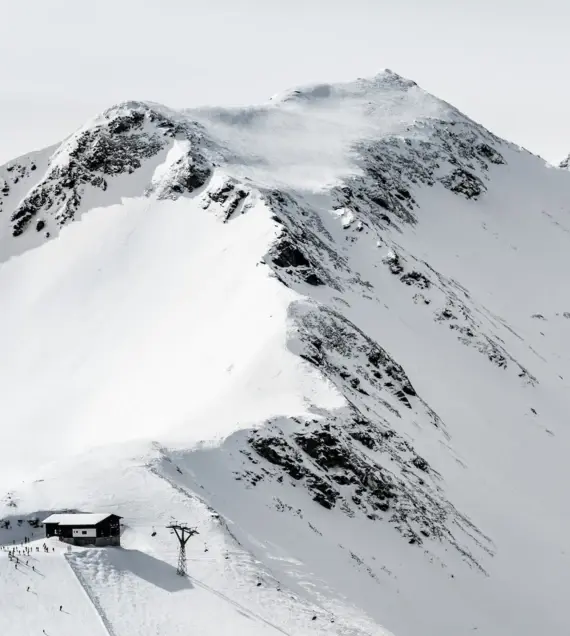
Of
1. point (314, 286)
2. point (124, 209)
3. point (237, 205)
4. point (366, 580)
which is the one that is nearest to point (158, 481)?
point (366, 580)

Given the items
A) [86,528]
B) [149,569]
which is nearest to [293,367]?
[86,528]

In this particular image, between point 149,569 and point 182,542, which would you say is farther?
point 182,542

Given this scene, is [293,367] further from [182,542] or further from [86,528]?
[86,528]

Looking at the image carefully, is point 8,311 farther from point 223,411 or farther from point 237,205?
point 223,411

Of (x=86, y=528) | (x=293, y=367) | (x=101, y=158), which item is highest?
(x=101, y=158)

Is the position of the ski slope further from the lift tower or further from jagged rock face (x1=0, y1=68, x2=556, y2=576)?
jagged rock face (x1=0, y1=68, x2=556, y2=576)

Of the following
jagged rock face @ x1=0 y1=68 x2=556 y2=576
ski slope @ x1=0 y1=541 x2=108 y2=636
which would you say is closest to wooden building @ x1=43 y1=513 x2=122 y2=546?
ski slope @ x1=0 y1=541 x2=108 y2=636

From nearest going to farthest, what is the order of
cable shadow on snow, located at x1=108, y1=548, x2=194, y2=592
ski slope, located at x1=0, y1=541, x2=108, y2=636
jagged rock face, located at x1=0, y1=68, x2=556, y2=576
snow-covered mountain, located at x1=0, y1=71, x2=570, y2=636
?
ski slope, located at x1=0, y1=541, x2=108, y2=636, cable shadow on snow, located at x1=108, y1=548, x2=194, y2=592, snow-covered mountain, located at x1=0, y1=71, x2=570, y2=636, jagged rock face, located at x1=0, y1=68, x2=556, y2=576
